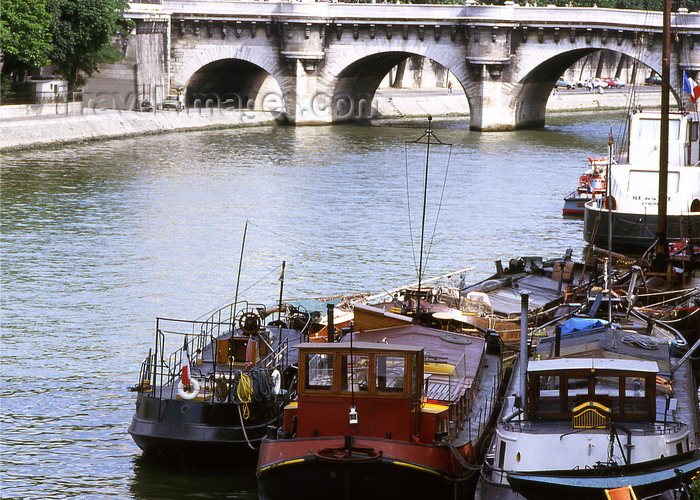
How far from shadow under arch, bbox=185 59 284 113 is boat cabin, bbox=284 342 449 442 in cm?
5909

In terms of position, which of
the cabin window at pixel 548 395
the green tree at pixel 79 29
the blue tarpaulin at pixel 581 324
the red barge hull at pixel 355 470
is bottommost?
the red barge hull at pixel 355 470

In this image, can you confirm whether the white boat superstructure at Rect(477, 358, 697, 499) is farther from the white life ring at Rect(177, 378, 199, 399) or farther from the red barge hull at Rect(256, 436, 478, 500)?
the white life ring at Rect(177, 378, 199, 399)

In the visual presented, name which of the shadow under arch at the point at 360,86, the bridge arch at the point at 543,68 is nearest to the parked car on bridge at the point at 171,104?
the shadow under arch at the point at 360,86

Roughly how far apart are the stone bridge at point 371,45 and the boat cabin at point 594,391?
54.2 metres

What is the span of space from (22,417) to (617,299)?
1195cm

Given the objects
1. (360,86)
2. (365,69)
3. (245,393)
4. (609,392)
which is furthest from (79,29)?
(609,392)

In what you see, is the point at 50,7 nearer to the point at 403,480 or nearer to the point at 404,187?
the point at 404,187

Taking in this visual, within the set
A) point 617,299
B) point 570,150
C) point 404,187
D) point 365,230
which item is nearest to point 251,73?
point 570,150

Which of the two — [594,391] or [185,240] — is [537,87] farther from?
[594,391]

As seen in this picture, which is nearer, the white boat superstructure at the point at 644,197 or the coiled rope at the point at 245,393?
the coiled rope at the point at 245,393

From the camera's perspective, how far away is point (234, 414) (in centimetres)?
1911

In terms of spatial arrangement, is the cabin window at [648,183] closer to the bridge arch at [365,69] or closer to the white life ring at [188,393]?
the white life ring at [188,393]

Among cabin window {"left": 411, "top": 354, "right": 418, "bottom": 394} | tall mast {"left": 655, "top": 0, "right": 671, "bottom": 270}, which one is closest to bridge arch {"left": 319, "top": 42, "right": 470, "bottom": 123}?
tall mast {"left": 655, "top": 0, "right": 671, "bottom": 270}

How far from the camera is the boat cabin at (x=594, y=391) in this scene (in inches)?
645
